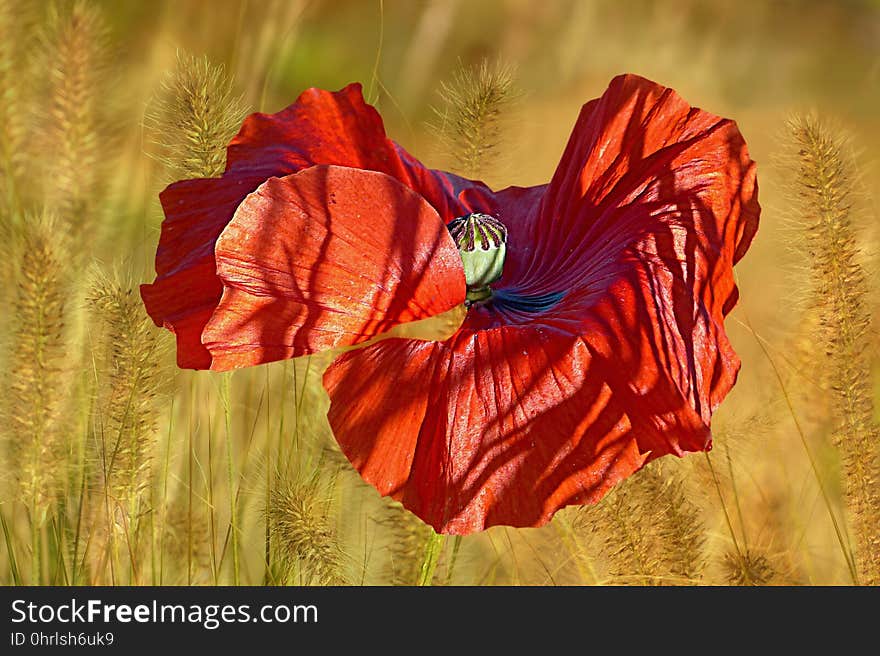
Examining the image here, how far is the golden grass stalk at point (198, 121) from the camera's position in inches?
24.0

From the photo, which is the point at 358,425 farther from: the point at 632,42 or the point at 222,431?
the point at 632,42

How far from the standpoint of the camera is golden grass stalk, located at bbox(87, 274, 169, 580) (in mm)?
589

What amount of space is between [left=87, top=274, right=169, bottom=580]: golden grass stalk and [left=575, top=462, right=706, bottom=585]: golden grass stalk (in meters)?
0.23

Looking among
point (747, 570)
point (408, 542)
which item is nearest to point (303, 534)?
point (408, 542)

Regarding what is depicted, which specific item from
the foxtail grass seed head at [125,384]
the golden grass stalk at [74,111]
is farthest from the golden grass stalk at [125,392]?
the golden grass stalk at [74,111]

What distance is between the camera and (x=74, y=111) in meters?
0.70

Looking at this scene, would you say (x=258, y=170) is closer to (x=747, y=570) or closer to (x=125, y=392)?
(x=125, y=392)

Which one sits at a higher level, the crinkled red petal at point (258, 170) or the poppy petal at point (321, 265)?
the crinkled red petal at point (258, 170)

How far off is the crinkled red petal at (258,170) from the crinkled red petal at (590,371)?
9 centimetres

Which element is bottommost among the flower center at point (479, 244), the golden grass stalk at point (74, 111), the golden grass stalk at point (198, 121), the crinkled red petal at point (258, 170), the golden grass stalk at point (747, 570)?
the golden grass stalk at point (747, 570)

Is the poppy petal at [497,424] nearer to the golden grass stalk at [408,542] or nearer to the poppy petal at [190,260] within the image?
the poppy petal at [190,260]

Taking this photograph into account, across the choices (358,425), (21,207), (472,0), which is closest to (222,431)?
(21,207)

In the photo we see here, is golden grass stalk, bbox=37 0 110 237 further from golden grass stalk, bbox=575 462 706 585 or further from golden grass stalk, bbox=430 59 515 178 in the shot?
golden grass stalk, bbox=575 462 706 585

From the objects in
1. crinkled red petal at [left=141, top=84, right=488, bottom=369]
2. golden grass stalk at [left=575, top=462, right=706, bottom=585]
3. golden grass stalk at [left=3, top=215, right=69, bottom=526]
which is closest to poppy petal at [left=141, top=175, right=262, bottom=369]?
crinkled red petal at [left=141, top=84, right=488, bottom=369]
